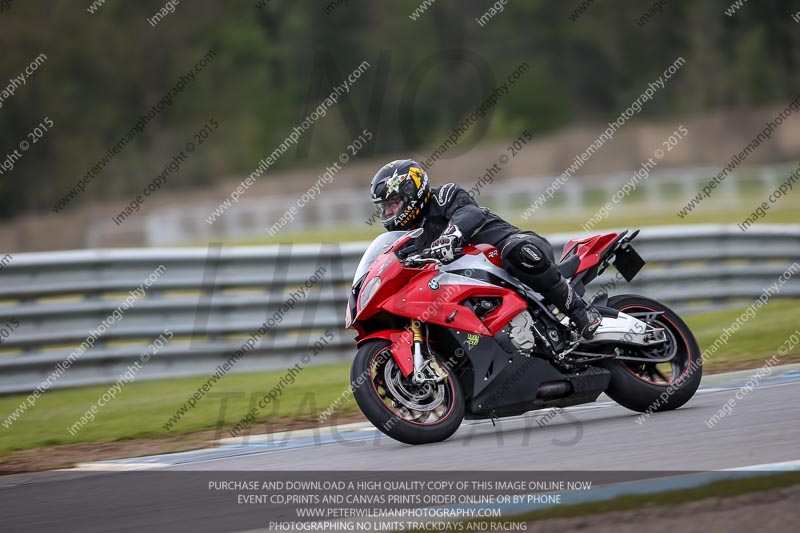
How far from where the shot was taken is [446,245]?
22.3 feet

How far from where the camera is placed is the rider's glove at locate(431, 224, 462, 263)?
22.3ft

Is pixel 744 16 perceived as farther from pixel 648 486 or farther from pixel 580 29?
pixel 648 486

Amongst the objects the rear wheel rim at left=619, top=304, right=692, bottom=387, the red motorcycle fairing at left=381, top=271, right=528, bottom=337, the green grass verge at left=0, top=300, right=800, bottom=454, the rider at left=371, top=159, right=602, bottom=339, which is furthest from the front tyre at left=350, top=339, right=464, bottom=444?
the green grass verge at left=0, top=300, right=800, bottom=454

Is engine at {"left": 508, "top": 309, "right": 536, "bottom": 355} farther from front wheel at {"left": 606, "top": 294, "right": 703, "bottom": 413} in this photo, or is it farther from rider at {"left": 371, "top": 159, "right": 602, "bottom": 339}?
front wheel at {"left": 606, "top": 294, "right": 703, "bottom": 413}

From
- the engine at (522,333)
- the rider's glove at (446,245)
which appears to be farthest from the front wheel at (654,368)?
the rider's glove at (446,245)

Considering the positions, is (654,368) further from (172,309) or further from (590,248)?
(172,309)

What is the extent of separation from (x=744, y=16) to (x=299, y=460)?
2147 inches

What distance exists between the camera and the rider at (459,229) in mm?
6973

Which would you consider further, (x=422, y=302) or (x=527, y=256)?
(x=527, y=256)

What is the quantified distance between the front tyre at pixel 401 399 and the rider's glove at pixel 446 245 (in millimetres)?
628

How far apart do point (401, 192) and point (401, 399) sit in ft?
4.31

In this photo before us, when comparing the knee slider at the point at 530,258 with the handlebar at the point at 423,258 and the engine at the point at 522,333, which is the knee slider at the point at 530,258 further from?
the handlebar at the point at 423,258

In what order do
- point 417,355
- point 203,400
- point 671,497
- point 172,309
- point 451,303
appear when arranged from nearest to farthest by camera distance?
point 671,497, point 417,355, point 451,303, point 203,400, point 172,309

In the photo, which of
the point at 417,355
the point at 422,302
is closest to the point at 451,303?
the point at 422,302
